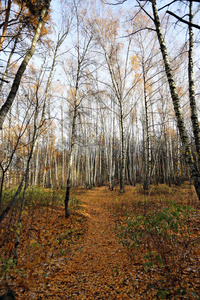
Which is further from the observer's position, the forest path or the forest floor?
the forest path

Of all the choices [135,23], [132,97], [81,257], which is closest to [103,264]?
[81,257]

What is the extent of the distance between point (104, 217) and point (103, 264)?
2943 mm

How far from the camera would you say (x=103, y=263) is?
10.6 feet

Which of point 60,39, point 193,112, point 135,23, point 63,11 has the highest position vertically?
point 135,23

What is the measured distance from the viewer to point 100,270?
3000 mm

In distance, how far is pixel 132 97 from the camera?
14812mm

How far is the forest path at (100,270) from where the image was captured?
7.95 ft

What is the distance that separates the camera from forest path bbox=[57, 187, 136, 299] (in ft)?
7.95

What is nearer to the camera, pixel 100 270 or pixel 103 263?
pixel 100 270

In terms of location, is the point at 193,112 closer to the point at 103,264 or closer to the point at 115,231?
the point at 115,231

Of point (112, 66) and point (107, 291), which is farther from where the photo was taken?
point (112, 66)

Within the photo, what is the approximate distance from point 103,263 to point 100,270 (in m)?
0.23

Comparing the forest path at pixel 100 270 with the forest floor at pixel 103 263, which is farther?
the forest path at pixel 100 270

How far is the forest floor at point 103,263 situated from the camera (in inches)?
90.4
